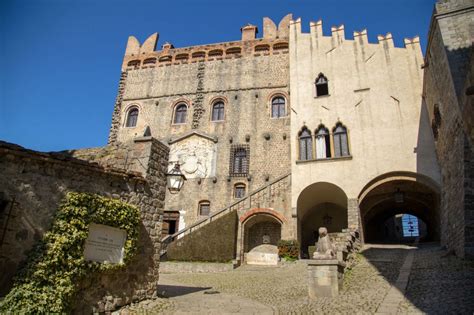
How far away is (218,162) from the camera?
20906 millimetres

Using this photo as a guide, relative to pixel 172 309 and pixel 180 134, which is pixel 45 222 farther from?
pixel 180 134

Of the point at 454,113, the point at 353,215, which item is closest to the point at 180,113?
the point at 353,215

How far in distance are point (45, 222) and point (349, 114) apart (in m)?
15.7

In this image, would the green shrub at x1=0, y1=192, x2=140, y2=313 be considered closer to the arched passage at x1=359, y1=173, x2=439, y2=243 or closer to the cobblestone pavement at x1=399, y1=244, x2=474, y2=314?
the cobblestone pavement at x1=399, y1=244, x2=474, y2=314

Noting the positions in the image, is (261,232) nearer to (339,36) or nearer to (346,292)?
(346,292)

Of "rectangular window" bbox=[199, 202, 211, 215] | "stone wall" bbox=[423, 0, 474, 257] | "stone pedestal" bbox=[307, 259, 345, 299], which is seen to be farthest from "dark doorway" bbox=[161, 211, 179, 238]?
"stone wall" bbox=[423, 0, 474, 257]

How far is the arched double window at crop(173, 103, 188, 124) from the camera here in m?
23.3

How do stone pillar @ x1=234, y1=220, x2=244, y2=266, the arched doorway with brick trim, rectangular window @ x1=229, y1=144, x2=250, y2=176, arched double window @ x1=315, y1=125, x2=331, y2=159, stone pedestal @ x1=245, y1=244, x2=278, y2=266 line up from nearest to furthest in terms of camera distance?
stone pedestal @ x1=245, y1=244, x2=278, y2=266
stone pillar @ x1=234, y1=220, x2=244, y2=266
the arched doorway with brick trim
arched double window @ x1=315, y1=125, x2=331, y2=159
rectangular window @ x1=229, y1=144, x2=250, y2=176

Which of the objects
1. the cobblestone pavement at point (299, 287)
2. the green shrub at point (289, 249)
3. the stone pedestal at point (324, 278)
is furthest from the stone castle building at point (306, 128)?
the stone pedestal at point (324, 278)

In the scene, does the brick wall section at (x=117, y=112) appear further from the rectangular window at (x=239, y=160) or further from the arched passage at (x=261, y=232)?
the arched passage at (x=261, y=232)

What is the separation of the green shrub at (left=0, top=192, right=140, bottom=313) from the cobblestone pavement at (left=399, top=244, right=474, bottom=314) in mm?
6007

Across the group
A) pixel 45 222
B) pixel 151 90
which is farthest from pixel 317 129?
pixel 45 222

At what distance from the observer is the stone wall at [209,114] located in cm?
2012

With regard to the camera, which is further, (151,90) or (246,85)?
(151,90)
